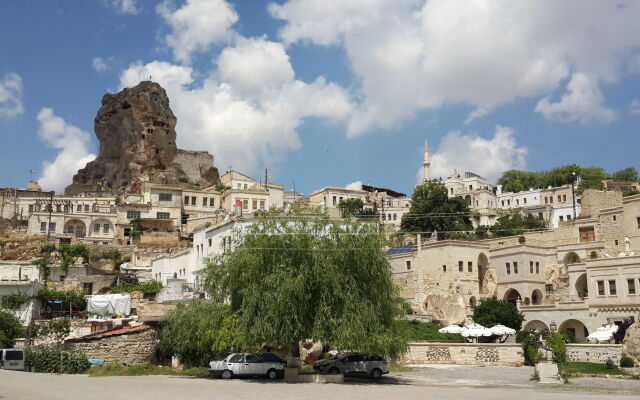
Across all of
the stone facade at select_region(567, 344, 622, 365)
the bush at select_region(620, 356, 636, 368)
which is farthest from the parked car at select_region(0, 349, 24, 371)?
the bush at select_region(620, 356, 636, 368)

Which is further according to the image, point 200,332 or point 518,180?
point 518,180

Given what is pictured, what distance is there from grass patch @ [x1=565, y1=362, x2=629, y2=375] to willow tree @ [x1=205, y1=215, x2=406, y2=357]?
11841mm

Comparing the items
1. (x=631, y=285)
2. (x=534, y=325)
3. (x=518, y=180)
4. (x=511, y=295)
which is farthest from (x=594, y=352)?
(x=518, y=180)

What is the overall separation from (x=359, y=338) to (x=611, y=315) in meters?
29.0

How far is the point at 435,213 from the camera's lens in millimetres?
83062

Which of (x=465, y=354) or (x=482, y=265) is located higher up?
(x=482, y=265)

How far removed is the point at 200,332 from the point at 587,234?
45.2 metres

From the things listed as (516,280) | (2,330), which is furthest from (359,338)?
(516,280)

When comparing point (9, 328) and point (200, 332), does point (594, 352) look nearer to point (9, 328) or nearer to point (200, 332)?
point (200, 332)

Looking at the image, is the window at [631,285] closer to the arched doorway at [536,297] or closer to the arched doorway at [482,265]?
the arched doorway at [536,297]

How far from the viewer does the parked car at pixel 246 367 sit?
92.5 ft

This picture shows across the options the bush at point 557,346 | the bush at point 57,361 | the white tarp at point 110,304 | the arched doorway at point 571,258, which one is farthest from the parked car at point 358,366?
the arched doorway at point 571,258

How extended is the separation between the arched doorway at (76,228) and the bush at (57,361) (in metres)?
59.5

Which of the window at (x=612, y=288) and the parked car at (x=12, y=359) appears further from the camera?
the window at (x=612, y=288)
